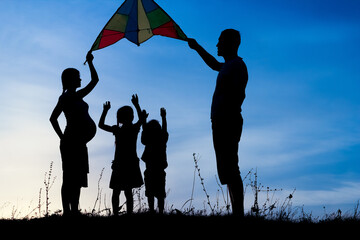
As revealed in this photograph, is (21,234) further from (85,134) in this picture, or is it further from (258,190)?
(258,190)

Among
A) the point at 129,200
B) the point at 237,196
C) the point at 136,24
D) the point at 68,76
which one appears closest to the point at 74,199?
the point at 129,200

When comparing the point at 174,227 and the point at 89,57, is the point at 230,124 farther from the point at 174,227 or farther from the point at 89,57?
the point at 89,57

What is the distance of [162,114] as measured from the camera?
25.0 feet

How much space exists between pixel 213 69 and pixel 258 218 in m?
2.23

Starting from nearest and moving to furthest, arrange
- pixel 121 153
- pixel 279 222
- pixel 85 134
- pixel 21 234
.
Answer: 1. pixel 21 234
2. pixel 279 222
3. pixel 85 134
4. pixel 121 153

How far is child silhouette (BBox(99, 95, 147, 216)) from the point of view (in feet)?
24.2

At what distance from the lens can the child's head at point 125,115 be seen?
7457 millimetres

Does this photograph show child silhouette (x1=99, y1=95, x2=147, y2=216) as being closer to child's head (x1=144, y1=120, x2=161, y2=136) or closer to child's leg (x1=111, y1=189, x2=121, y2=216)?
child's leg (x1=111, y1=189, x2=121, y2=216)

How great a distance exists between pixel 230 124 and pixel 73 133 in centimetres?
229

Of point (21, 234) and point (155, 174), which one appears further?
point (155, 174)

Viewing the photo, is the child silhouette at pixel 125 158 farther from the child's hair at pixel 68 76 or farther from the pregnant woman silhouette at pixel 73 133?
the child's hair at pixel 68 76

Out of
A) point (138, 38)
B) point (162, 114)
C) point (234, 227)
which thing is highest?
point (138, 38)

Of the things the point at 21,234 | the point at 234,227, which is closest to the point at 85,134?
the point at 21,234

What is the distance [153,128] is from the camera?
26.2 ft
